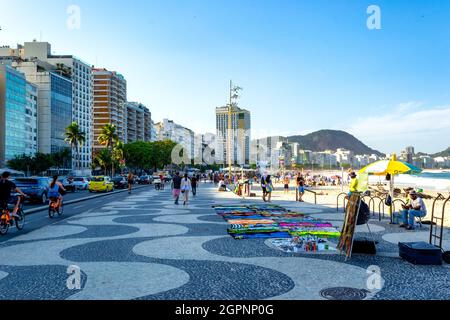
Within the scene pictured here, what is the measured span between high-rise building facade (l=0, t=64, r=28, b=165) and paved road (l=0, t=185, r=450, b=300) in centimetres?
9055

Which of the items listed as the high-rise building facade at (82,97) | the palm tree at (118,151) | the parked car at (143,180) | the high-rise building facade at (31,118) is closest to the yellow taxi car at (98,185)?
the parked car at (143,180)

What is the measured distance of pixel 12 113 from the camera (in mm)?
92500

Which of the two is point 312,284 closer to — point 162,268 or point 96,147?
point 162,268

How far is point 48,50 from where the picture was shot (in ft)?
418

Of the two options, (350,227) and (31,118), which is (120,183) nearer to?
(350,227)

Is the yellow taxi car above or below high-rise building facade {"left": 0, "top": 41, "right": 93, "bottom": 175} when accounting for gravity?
below

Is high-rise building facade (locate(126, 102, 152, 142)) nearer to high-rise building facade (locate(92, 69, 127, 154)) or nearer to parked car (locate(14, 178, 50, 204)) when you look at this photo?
high-rise building facade (locate(92, 69, 127, 154))

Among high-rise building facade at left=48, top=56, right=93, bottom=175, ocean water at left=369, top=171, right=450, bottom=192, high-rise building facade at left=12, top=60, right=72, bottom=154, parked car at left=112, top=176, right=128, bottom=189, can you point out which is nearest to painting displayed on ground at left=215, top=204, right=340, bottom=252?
parked car at left=112, top=176, right=128, bottom=189

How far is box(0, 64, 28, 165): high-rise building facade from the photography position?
292ft

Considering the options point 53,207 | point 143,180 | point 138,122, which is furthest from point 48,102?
point 53,207

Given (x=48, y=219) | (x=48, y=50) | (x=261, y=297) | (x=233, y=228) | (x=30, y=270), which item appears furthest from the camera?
(x=48, y=50)

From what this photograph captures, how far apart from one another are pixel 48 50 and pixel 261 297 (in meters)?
140

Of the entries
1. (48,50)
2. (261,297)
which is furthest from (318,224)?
(48,50)

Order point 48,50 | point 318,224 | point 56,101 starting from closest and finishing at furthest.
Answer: point 318,224
point 56,101
point 48,50
